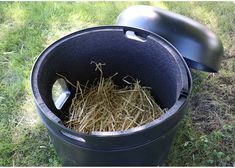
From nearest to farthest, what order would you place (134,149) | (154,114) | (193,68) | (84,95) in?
(134,149) < (154,114) < (84,95) < (193,68)

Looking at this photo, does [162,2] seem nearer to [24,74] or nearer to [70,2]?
[70,2]

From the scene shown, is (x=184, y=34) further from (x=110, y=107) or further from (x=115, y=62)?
(x=110, y=107)

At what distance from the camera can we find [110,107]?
1798mm

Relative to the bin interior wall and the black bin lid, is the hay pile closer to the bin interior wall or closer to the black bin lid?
the bin interior wall

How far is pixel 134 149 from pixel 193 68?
0.91 meters

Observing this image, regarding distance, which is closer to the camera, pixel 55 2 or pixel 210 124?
pixel 210 124

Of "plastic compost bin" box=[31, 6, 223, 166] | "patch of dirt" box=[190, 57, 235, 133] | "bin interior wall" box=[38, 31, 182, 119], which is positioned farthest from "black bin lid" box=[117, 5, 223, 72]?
"bin interior wall" box=[38, 31, 182, 119]

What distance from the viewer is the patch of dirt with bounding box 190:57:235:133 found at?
196 cm

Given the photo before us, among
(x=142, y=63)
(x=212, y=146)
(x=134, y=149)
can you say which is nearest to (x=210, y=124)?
(x=212, y=146)

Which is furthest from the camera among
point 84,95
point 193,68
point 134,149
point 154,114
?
point 193,68

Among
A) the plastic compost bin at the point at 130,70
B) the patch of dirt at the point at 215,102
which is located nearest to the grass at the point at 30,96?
the patch of dirt at the point at 215,102

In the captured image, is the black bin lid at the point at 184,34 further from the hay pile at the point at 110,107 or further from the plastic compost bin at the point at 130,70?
the hay pile at the point at 110,107

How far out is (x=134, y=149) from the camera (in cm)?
128

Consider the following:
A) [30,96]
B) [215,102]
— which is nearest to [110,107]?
[30,96]
